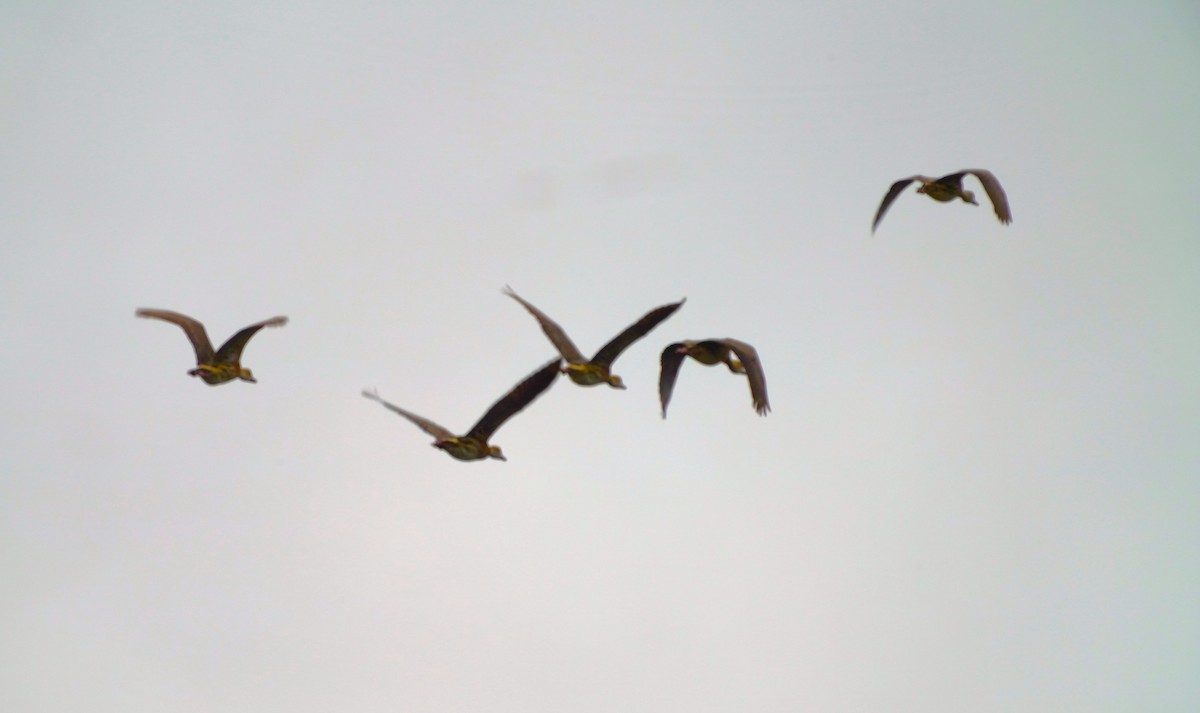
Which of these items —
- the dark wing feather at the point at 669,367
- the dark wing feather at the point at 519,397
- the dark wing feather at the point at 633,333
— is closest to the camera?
the dark wing feather at the point at 519,397

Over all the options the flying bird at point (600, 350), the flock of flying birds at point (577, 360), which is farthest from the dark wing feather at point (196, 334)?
the flying bird at point (600, 350)

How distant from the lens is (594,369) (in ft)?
79.6

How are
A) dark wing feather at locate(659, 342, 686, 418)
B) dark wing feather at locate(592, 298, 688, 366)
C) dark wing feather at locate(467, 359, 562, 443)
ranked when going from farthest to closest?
dark wing feather at locate(659, 342, 686, 418) → dark wing feather at locate(592, 298, 688, 366) → dark wing feather at locate(467, 359, 562, 443)

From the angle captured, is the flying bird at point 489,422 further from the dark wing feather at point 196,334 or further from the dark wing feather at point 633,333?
the dark wing feather at point 196,334

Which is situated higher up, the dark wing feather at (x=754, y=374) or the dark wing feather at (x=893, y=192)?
the dark wing feather at (x=893, y=192)

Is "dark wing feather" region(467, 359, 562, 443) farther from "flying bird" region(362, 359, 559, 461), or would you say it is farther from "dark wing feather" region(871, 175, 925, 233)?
"dark wing feather" region(871, 175, 925, 233)

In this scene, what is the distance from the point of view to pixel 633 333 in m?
23.8

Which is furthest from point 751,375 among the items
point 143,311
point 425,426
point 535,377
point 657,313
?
point 143,311

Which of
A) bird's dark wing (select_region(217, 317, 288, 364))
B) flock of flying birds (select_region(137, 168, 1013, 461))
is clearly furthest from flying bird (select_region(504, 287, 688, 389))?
bird's dark wing (select_region(217, 317, 288, 364))

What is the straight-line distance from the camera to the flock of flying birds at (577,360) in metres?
21.7

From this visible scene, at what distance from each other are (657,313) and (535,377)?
116 inches

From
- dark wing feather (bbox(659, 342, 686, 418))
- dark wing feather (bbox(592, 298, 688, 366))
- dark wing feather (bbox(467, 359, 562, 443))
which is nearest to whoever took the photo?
dark wing feather (bbox(467, 359, 562, 443))

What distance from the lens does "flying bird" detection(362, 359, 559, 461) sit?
21484 mm

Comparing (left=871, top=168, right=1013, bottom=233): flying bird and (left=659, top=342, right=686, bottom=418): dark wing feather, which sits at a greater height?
(left=871, top=168, right=1013, bottom=233): flying bird
